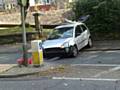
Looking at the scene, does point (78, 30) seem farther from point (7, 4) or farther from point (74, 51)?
point (7, 4)

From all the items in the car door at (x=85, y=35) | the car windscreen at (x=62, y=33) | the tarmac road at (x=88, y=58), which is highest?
the car windscreen at (x=62, y=33)

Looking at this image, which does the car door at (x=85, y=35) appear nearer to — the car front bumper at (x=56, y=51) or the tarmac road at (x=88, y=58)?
the tarmac road at (x=88, y=58)

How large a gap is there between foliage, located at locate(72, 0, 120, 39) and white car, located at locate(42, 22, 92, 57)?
10.8 feet

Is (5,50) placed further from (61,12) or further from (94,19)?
(61,12)

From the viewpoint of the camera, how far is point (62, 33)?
20.8 m

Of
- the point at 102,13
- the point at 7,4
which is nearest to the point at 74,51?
the point at 102,13

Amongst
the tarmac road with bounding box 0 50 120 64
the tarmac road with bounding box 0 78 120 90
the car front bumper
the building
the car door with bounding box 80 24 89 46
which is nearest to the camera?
the tarmac road with bounding box 0 78 120 90

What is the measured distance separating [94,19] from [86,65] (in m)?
9.43

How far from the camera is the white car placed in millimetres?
19344

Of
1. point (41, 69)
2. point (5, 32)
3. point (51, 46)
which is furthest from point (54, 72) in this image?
point (5, 32)

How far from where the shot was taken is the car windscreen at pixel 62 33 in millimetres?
20480

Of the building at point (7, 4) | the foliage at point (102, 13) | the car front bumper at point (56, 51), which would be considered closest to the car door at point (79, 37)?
the car front bumper at point (56, 51)

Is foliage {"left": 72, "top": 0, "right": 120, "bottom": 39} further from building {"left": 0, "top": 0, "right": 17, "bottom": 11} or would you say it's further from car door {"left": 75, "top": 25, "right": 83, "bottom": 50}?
building {"left": 0, "top": 0, "right": 17, "bottom": 11}

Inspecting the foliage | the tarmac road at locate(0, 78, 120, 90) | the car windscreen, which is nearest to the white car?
the car windscreen
